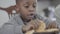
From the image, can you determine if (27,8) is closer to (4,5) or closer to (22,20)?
(22,20)

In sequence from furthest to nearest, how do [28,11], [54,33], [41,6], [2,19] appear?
[41,6] < [2,19] < [28,11] < [54,33]

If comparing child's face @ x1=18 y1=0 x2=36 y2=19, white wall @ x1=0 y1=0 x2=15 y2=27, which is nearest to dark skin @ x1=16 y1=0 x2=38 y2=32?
child's face @ x1=18 y1=0 x2=36 y2=19

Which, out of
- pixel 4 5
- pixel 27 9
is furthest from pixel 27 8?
pixel 4 5

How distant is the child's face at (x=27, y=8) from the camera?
22.3 inches

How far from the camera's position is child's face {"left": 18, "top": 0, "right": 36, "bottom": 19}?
1.86 ft

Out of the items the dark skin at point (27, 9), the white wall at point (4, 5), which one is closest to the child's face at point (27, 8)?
the dark skin at point (27, 9)

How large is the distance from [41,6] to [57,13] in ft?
13.6

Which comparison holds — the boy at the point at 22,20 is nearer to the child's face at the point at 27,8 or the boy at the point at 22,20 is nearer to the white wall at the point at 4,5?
the child's face at the point at 27,8

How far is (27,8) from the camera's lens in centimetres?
59

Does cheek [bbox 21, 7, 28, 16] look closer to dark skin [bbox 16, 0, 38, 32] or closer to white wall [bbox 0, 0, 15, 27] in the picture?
dark skin [bbox 16, 0, 38, 32]

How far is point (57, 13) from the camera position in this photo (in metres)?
0.56

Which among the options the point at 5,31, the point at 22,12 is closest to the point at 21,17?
the point at 22,12

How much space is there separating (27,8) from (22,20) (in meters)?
0.07

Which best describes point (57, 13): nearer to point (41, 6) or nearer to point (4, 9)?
point (4, 9)
